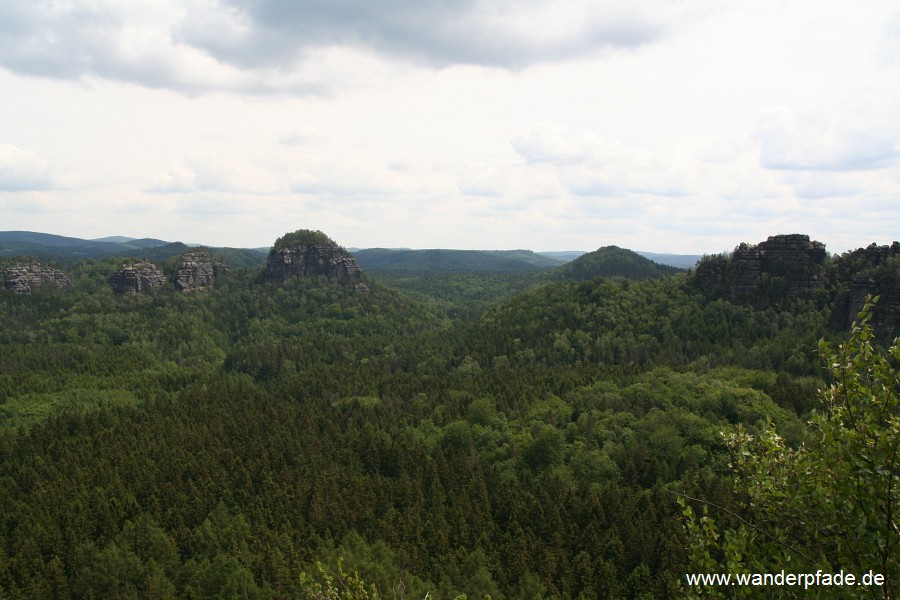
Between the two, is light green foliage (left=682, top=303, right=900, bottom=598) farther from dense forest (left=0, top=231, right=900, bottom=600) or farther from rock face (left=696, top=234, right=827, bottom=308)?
rock face (left=696, top=234, right=827, bottom=308)

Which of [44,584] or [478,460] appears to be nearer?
[44,584]

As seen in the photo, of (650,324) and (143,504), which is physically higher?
(650,324)

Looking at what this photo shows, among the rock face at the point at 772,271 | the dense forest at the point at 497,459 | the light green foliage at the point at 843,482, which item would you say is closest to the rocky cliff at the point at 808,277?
the rock face at the point at 772,271

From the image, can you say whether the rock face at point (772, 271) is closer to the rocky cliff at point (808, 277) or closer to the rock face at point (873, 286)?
the rocky cliff at point (808, 277)

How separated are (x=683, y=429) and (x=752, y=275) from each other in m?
93.7

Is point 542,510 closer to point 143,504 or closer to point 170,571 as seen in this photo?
point 170,571

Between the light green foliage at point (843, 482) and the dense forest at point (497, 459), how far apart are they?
0.09 m

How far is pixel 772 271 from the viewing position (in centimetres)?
15862

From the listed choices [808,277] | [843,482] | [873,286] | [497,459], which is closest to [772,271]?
[808,277]

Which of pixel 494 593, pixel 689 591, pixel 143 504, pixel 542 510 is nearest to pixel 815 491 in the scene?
pixel 689 591

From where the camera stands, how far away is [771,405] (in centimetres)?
9212

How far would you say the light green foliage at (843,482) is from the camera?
44.9 ft

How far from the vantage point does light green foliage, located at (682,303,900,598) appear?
1368 cm

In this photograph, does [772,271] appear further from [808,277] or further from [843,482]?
[843,482]
